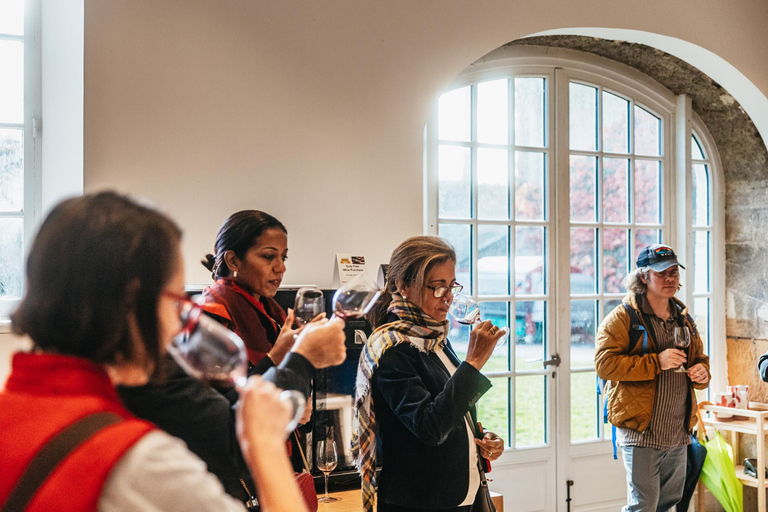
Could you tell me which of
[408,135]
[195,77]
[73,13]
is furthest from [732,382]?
[73,13]

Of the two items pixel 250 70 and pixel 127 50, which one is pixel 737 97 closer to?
pixel 250 70

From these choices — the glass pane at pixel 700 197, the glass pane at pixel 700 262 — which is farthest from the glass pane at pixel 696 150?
the glass pane at pixel 700 262

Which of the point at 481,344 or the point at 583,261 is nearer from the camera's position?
the point at 481,344

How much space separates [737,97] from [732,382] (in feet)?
6.24

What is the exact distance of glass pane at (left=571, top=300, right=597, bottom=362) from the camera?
14.1 feet

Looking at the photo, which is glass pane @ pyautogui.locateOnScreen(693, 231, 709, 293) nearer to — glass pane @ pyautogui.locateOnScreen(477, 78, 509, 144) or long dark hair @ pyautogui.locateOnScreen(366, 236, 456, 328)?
glass pane @ pyautogui.locateOnScreen(477, 78, 509, 144)

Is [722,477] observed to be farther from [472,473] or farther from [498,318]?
[472,473]

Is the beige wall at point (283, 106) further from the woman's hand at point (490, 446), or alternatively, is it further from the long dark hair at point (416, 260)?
the woman's hand at point (490, 446)

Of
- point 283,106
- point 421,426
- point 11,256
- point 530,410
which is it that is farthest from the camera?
point 530,410

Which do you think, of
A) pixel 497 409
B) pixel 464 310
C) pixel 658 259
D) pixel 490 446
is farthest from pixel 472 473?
pixel 497 409

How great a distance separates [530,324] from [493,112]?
1304mm

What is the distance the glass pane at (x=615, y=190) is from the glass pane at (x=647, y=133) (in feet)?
0.58

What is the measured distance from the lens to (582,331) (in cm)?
433

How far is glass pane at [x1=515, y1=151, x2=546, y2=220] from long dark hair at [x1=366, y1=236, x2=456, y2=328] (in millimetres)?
2269
